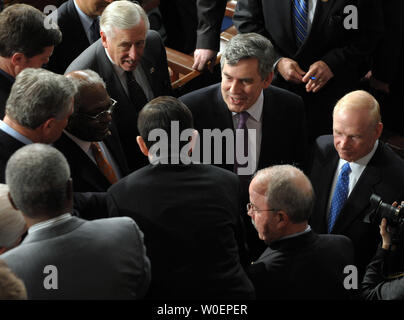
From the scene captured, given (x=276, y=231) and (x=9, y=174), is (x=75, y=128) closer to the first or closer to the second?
(x=9, y=174)

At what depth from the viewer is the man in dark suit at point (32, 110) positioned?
2262mm

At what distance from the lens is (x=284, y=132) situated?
3.00 metres

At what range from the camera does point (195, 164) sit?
2.19 m

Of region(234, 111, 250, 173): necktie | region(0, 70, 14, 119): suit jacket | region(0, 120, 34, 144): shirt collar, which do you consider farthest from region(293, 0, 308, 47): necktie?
region(0, 120, 34, 144): shirt collar

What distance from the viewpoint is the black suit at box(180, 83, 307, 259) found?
9.71 feet

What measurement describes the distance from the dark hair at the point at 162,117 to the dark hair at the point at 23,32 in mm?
839

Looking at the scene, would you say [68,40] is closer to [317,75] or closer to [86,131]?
[86,131]

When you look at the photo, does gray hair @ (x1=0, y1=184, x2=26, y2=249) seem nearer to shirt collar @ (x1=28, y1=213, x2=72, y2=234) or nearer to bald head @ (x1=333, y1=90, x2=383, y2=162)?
shirt collar @ (x1=28, y1=213, x2=72, y2=234)

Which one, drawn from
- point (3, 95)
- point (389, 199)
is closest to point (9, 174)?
point (3, 95)

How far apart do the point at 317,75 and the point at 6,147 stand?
199 centimetres

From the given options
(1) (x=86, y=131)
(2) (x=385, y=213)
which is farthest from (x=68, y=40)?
(2) (x=385, y=213)

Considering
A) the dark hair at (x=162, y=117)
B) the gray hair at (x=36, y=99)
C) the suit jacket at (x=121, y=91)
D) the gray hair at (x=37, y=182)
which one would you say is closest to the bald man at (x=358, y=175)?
the dark hair at (x=162, y=117)

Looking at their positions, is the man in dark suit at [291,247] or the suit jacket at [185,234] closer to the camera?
the suit jacket at [185,234]

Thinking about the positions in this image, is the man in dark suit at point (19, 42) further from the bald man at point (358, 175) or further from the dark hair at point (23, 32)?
the bald man at point (358, 175)
